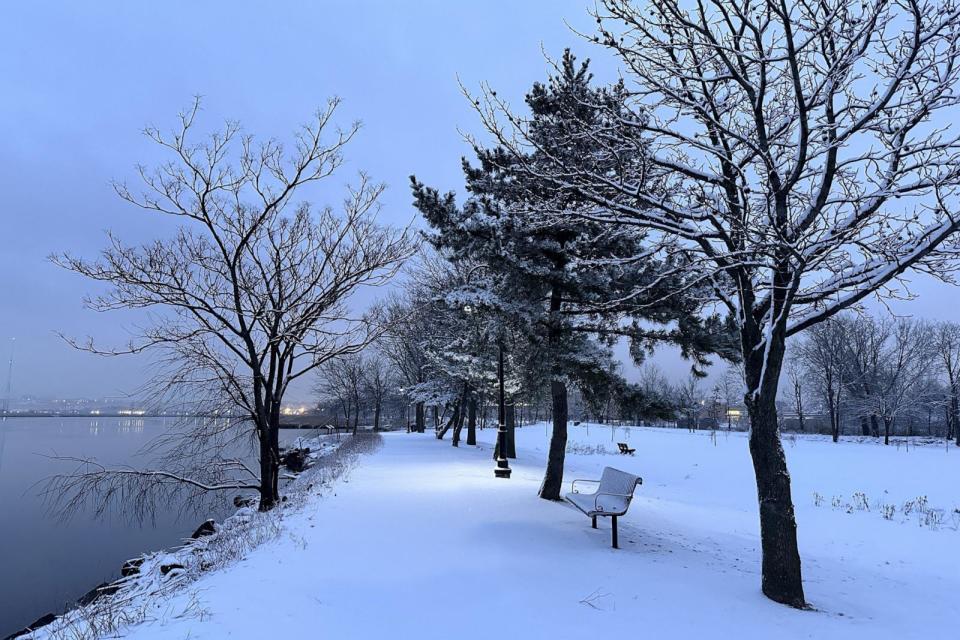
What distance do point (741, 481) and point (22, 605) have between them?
792 inches

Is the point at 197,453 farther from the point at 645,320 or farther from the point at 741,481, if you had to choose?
the point at 741,481

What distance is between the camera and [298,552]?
642cm

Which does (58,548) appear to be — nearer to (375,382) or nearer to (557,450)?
(557,450)

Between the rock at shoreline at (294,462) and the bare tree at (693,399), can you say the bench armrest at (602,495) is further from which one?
the bare tree at (693,399)

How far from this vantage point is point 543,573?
600 centimetres

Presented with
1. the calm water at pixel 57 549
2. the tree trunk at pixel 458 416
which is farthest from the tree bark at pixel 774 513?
the tree trunk at pixel 458 416

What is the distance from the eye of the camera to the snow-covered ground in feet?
15.0

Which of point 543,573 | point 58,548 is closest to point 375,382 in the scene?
point 58,548

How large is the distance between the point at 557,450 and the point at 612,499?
255 cm

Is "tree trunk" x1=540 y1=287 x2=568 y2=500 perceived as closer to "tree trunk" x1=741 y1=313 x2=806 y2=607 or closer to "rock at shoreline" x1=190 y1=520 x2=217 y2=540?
"tree trunk" x1=741 y1=313 x2=806 y2=607

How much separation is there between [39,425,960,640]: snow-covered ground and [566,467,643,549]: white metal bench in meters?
0.44

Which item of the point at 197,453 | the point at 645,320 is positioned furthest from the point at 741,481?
the point at 197,453

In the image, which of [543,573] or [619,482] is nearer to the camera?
[543,573]

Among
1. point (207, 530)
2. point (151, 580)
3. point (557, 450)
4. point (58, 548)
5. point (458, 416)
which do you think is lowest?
point (58, 548)
